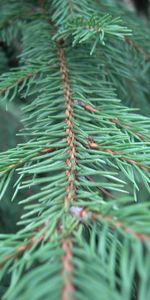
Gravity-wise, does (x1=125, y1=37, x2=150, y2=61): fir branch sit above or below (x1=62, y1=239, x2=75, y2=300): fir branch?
above

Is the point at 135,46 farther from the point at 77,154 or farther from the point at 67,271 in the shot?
the point at 67,271

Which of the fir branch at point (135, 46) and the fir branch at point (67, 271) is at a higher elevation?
the fir branch at point (135, 46)

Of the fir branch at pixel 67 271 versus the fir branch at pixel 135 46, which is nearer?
the fir branch at pixel 67 271

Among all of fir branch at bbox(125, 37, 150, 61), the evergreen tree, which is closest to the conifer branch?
the evergreen tree

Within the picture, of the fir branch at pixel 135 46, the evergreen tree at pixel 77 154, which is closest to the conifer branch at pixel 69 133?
the evergreen tree at pixel 77 154

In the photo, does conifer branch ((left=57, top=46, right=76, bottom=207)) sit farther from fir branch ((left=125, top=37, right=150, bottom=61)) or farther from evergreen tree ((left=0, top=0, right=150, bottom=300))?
fir branch ((left=125, top=37, right=150, bottom=61))

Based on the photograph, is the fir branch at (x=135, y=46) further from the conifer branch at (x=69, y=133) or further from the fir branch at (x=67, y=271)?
the fir branch at (x=67, y=271)

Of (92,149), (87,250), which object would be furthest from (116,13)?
(87,250)

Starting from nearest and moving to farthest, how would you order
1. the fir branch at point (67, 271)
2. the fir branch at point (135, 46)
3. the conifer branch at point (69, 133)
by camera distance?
1. the fir branch at point (67, 271)
2. the conifer branch at point (69, 133)
3. the fir branch at point (135, 46)
